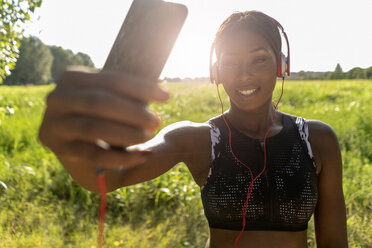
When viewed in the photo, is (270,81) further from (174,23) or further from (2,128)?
(2,128)

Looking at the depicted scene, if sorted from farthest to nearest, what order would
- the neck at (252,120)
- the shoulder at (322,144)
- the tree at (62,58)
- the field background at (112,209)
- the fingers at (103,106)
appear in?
1. the tree at (62,58)
2. the field background at (112,209)
3. the neck at (252,120)
4. the shoulder at (322,144)
5. the fingers at (103,106)

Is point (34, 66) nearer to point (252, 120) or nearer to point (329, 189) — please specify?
point (252, 120)

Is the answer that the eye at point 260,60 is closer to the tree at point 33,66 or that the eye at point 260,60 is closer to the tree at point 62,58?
the tree at point 33,66

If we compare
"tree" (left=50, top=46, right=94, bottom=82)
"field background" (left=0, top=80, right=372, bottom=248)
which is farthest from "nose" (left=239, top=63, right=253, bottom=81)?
"tree" (left=50, top=46, right=94, bottom=82)

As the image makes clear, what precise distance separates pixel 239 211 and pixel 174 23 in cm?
114

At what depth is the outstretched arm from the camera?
174cm

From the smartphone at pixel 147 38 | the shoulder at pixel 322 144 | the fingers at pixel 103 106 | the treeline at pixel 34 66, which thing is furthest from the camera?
the treeline at pixel 34 66

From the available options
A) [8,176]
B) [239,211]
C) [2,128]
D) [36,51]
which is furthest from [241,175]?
[36,51]

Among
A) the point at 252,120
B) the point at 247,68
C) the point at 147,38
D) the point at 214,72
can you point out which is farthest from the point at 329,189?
the point at 147,38

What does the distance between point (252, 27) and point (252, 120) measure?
0.54m

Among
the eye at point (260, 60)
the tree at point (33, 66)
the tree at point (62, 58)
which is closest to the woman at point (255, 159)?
the eye at point (260, 60)

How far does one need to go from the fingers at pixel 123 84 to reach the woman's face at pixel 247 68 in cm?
104

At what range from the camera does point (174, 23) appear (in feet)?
2.51

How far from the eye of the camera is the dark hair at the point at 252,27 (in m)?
1.66
